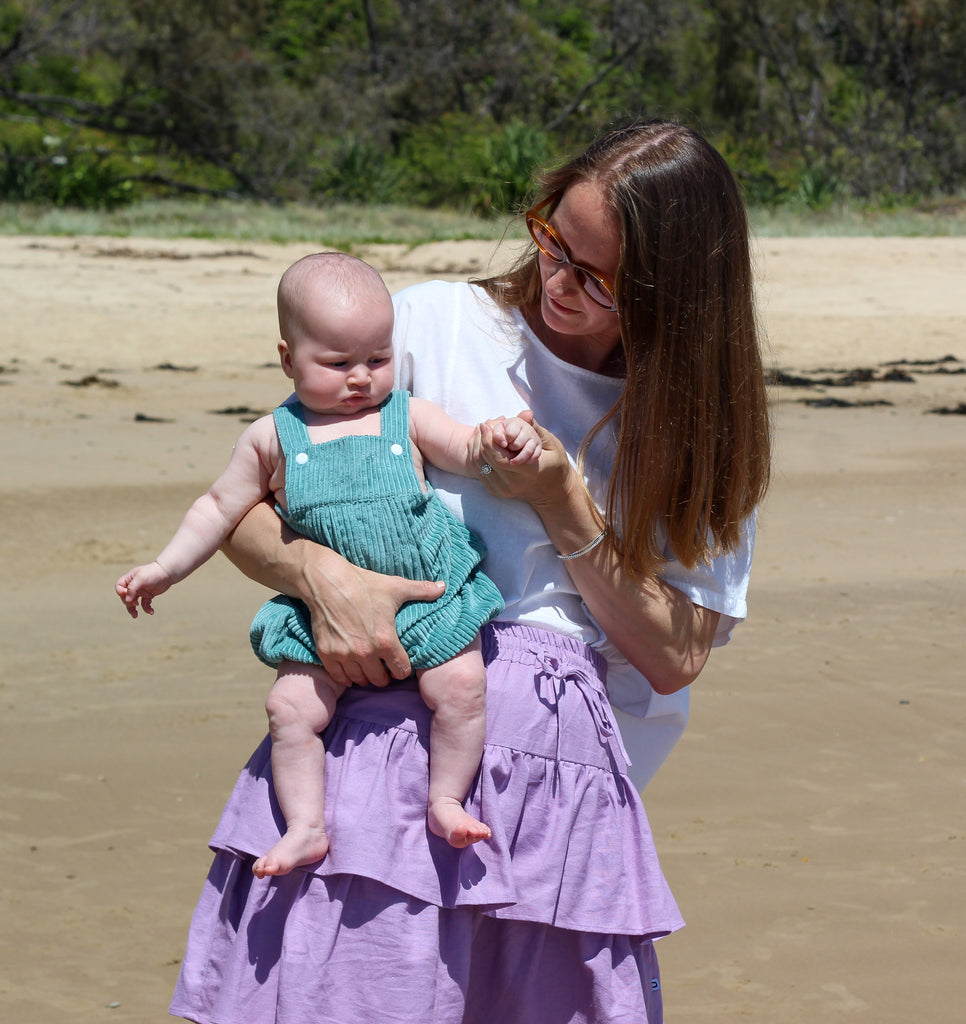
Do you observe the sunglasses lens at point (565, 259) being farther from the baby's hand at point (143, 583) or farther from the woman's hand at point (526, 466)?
the baby's hand at point (143, 583)

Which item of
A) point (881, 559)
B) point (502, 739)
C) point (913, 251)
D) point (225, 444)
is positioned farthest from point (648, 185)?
point (913, 251)

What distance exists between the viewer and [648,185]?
1.71 meters

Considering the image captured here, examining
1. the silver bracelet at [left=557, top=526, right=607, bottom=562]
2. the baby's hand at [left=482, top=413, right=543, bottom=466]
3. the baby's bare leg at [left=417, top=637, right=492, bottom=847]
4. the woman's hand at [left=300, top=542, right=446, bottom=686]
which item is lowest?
the baby's bare leg at [left=417, top=637, right=492, bottom=847]

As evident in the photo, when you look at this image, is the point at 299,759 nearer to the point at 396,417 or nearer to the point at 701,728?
the point at 396,417

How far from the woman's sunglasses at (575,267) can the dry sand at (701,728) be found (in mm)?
314

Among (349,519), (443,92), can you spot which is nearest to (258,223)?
(443,92)

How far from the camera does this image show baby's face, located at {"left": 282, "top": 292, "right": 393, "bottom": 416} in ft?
5.96

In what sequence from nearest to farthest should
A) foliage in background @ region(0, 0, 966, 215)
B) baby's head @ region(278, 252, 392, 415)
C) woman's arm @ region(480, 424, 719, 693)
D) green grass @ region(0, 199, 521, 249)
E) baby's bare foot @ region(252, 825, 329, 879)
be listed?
baby's bare foot @ region(252, 825, 329, 879) < woman's arm @ region(480, 424, 719, 693) < baby's head @ region(278, 252, 392, 415) < green grass @ region(0, 199, 521, 249) < foliage in background @ region(0, 0, 966, 215)

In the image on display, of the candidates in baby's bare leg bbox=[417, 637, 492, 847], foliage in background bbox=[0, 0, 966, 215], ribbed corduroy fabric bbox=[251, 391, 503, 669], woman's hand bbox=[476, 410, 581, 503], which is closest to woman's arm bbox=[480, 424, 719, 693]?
woman's hand bbox=[476, 410, 581, 503]

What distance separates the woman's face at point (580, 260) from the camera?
174 cm

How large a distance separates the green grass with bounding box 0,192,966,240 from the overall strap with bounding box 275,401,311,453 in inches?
521

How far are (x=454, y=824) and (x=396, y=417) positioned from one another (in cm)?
56

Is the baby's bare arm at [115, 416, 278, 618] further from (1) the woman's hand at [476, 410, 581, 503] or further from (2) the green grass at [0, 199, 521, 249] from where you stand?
(2) the green grass at [0, 199, 521, 249]

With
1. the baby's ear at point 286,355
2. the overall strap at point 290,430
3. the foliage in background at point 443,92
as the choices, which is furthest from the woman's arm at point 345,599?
the foliage in background at point 443,92
